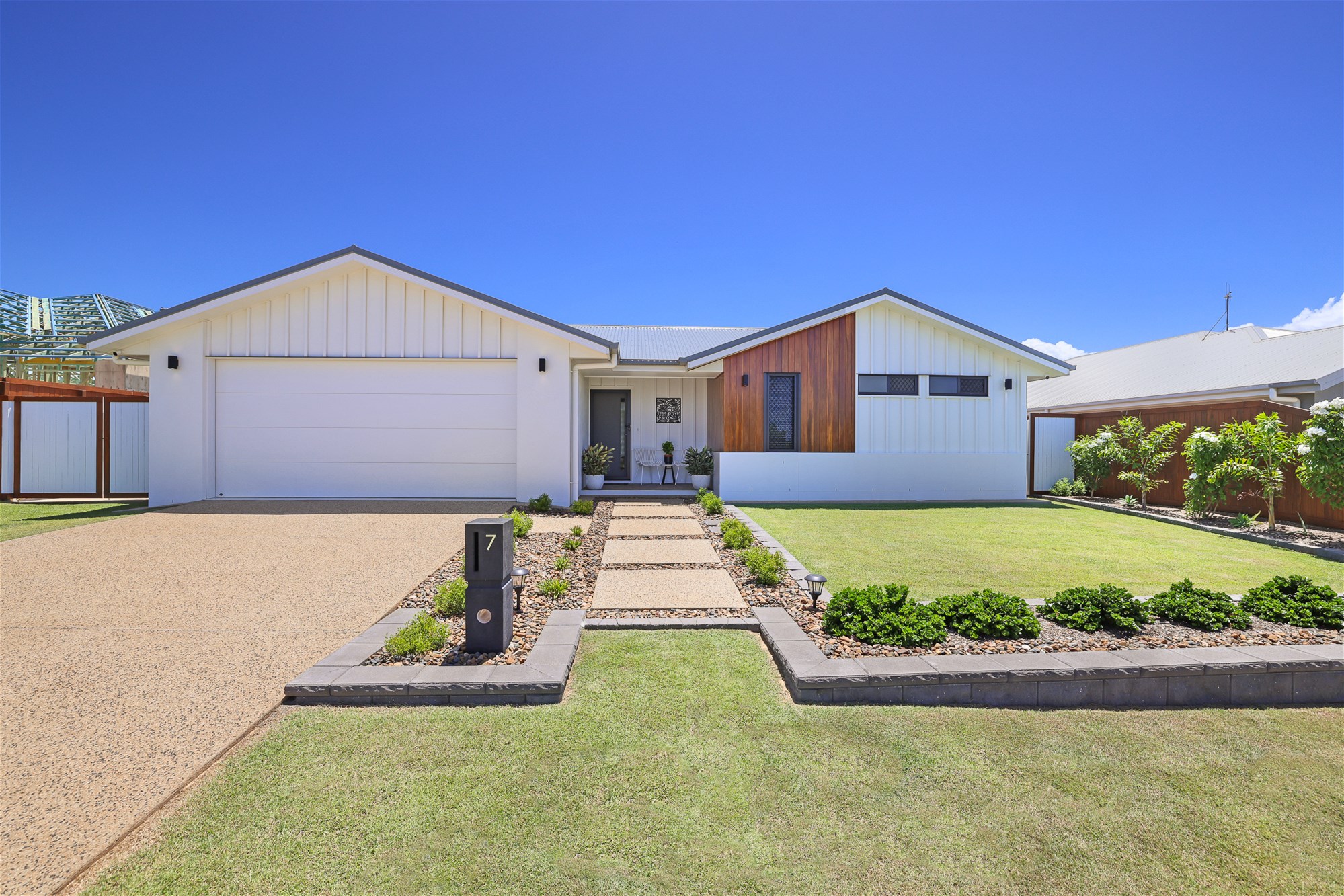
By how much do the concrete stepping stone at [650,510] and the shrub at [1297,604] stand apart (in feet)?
21.5

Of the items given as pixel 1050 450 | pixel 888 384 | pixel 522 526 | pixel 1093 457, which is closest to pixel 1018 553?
pixel 888 384

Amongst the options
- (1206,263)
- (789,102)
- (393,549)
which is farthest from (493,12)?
(1206,263)

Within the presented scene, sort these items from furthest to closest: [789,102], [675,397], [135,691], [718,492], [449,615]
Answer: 1. [675,397]
2. [718,492]
3. [789,102]
4. [449,615]
5. [135,691]

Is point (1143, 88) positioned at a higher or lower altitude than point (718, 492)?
higher

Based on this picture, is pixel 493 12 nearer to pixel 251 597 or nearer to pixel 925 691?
pixel 251 597

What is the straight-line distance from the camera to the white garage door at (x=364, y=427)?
385 inches

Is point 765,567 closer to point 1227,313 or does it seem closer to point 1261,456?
point 1261,456

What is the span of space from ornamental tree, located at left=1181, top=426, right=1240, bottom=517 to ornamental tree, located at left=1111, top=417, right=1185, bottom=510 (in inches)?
38.9

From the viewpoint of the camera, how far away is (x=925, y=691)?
3.00 metres

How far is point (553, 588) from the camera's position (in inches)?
181

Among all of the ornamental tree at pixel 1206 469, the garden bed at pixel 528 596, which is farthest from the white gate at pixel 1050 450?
the garden bed at pixel 528 596

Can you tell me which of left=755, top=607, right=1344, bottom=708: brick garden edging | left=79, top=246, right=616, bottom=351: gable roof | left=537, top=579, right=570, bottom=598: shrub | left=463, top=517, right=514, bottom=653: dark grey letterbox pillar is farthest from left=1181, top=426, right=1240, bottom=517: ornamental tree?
left=463, top=517, right=514, bottom=653: dark grey letterbox pillar

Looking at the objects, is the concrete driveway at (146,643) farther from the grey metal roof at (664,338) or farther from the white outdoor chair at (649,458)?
the grey metal roof at (664,338)

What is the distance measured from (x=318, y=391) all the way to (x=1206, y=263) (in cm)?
2551
